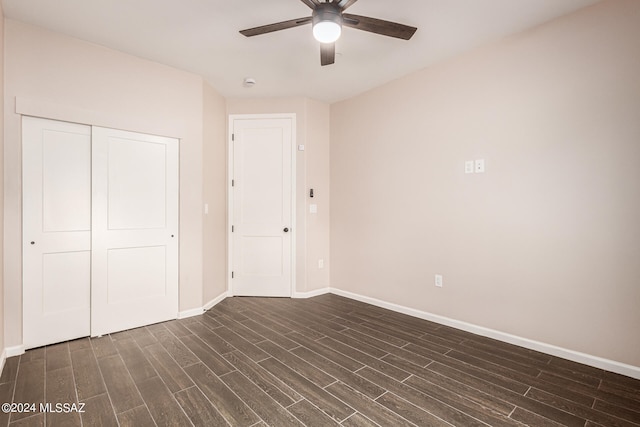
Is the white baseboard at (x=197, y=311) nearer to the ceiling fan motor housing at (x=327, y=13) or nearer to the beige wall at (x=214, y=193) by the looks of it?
the beige wall at (x=214, y=193)

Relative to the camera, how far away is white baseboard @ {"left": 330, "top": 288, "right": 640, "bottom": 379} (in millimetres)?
2291

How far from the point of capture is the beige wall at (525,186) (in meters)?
2.32

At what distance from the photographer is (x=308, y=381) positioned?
2197mm

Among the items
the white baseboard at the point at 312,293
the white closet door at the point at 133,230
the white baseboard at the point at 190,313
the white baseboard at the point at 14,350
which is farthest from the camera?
the white baseboard at the point at 312,293

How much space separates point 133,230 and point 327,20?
2.70 meters

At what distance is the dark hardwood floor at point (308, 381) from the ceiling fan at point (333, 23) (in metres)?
2.41

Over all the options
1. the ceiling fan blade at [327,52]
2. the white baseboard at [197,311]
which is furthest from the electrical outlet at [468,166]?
the white baseboard at [197,311]

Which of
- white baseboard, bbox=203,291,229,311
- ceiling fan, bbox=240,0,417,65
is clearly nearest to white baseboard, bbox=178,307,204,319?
white baseboard, bbox=203,291,229,311

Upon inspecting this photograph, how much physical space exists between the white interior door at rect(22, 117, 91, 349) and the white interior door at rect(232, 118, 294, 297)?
176cm

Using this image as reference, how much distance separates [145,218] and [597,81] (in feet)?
Answer: 13.7

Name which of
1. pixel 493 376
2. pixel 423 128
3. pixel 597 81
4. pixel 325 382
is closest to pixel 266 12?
pixel 423 128

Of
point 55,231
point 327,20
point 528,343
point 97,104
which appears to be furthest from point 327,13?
point 528,343

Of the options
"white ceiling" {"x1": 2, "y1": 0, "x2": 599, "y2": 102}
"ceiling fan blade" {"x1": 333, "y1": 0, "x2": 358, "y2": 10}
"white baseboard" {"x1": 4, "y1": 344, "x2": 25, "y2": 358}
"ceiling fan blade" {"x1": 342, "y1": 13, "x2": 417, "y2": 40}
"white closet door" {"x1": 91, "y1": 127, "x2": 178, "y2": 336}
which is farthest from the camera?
"white closet door" {"x1": 91, "y1": 127, "x2": 178, "y2": 336}

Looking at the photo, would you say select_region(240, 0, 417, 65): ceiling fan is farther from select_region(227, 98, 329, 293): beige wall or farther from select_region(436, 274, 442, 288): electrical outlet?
select_region(436, 274, 442, 288): electrical outlet
